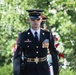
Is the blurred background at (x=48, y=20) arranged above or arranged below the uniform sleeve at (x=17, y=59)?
above

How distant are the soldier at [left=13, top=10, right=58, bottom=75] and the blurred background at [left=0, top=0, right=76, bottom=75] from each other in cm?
399

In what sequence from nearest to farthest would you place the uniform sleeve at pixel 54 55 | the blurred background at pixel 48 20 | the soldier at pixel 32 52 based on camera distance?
the soldier at pixel 32 52, the uniform sleeve at pixel 54 55, the blurred background at pixel 48 20

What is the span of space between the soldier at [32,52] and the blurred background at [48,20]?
3992 millimetres

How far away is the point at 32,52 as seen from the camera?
5.71m

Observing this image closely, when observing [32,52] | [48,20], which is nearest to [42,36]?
[32,52]

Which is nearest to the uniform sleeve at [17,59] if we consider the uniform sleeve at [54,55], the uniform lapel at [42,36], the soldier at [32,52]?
the soldier at [32,52]

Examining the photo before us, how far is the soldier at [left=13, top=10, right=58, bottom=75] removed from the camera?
18.7ft

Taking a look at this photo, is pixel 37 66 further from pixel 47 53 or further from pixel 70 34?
pixel 70 34

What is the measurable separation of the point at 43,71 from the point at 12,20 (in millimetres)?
4412

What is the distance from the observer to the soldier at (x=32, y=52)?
5711mm

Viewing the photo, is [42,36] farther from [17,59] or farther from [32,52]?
[17,59]

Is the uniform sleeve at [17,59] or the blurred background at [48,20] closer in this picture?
the uniform sleeve at [17,59]

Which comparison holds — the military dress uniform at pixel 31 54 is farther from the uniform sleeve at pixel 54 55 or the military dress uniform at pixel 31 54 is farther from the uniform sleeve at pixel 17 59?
the uniform sleeve at pixel 54 55

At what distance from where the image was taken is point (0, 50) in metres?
11.1
